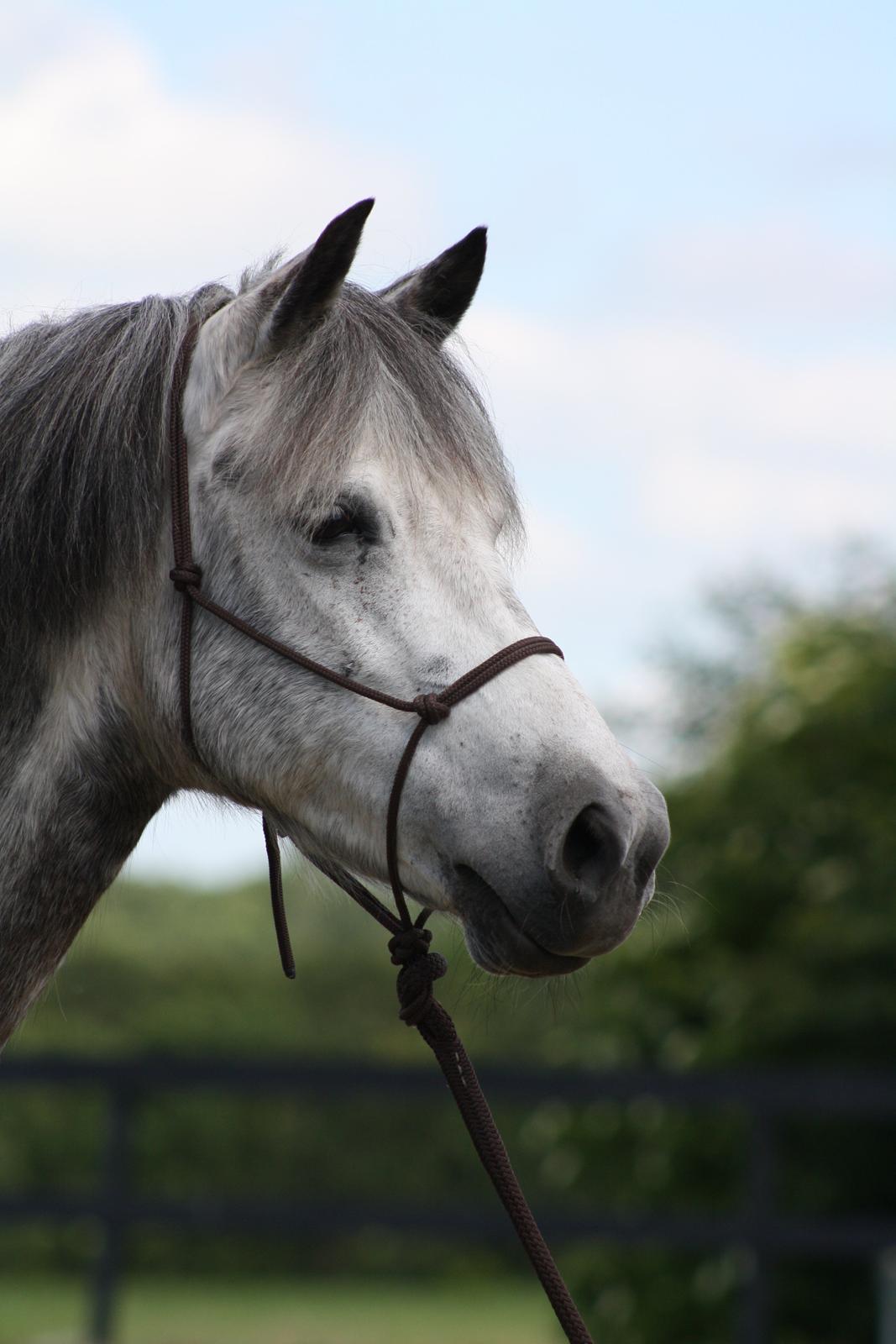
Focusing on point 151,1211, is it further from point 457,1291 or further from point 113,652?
point 457,1291

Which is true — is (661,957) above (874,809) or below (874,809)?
below

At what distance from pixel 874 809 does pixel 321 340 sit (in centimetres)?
606

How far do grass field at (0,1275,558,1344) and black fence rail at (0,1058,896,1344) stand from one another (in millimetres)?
1552

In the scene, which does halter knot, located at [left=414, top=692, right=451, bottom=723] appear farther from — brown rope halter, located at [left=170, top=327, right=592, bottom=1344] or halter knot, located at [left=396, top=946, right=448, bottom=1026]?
halter knot, located at [left=396, top=946, right=448, bottom=1026]

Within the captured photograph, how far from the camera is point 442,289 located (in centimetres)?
212

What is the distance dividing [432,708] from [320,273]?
0.56 metres

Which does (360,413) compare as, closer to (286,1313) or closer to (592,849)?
Result: (592,849)

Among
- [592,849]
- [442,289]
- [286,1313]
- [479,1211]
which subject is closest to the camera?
[592,849]

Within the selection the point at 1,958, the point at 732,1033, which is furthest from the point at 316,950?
the point at 1,958

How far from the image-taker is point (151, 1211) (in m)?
6.02

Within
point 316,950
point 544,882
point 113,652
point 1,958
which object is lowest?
point 316,950

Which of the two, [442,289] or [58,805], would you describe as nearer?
[58,805]

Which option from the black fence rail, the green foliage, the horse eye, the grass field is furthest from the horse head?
the grass field

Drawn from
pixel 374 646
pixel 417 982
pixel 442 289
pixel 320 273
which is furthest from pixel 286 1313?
pixel 320 273
